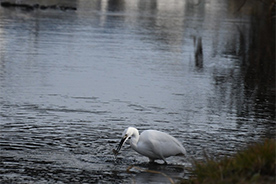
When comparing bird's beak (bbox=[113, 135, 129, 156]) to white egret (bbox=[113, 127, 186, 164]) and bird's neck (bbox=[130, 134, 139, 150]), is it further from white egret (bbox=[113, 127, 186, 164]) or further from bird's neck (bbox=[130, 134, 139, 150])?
bird's neck (bbox=[130, 134, 139, 150])

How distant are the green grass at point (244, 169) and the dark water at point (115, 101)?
1947mm

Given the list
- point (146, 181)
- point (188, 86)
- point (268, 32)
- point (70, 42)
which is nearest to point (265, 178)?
point (146, 181)

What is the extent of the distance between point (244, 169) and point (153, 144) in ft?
9.99

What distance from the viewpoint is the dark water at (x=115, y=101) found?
1057cm

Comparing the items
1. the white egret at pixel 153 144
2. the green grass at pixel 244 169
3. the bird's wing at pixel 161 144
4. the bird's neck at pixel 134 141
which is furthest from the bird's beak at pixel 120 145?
the green grass at pixel 244 169

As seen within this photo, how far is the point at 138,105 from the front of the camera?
52.1 feet

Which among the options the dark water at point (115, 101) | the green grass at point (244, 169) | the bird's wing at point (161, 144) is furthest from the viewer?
the dark water at point (115, 101)

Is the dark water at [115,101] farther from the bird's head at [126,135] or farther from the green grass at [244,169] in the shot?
the green grass at [244,169]

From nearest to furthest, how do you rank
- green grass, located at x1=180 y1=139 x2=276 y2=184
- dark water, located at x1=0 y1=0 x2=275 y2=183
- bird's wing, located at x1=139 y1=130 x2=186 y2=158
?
green grass, located at x1=180 y1=139 x2=276 y2=184 < bird's wing, located at x1=139 y1=130 x2=186 y2=158 < dark water, located at x1=0 y1=0 x2=275 y2=183

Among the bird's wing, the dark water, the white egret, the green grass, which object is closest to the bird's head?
the white egret

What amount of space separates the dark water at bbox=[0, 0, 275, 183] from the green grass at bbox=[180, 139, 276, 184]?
Result: 1947mm

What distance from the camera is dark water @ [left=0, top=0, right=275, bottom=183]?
10570mm

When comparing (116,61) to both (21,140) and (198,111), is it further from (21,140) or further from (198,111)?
(21,140)

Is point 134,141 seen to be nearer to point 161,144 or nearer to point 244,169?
point 161,144
